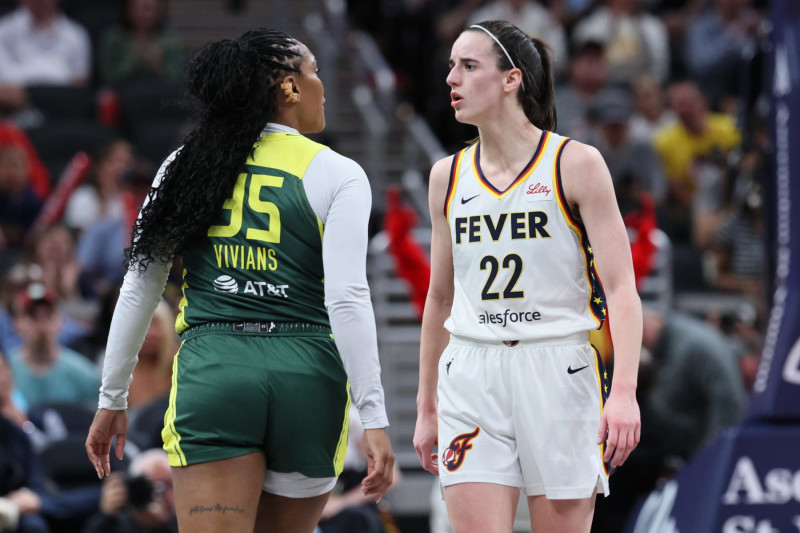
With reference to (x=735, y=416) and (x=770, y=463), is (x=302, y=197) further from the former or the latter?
(x=735, y=416)

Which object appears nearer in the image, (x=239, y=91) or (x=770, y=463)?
(x=239, y=91)

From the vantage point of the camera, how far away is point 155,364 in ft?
23.8

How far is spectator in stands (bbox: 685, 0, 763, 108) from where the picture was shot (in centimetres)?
1312

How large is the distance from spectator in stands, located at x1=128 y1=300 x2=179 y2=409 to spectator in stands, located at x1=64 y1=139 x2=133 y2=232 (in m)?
3.18

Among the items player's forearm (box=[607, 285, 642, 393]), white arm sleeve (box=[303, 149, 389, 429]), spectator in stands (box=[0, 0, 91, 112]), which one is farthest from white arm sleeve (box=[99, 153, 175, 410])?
spectator in stands (box=[0, 0, 91, 112])

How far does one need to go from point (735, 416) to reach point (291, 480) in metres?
5.16

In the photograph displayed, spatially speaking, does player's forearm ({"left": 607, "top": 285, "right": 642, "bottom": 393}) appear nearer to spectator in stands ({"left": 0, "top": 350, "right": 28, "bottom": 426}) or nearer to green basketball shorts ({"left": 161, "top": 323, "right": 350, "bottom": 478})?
green basketball shorts ({"left": 161, "top": 323, "right": 350, "bottom": 478})

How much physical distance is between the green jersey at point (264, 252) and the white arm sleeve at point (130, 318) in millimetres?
137

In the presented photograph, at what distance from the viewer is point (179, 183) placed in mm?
3854

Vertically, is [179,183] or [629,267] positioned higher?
[179,183]

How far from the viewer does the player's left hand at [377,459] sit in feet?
12.0

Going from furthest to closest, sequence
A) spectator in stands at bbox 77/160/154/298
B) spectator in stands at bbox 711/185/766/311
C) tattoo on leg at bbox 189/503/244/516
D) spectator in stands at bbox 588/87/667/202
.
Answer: spectator in stands at bbox 588/87/667/202 < spectator in stands at bbox 711/185/766/311 < spectator in stands at bbox 77/160/154/298 < tattoo on leg at bbox 189/503/244/516

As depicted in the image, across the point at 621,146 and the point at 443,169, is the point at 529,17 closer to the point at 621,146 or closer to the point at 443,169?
the point at 621,146

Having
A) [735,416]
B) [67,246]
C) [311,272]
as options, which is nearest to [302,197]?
[311,272]
